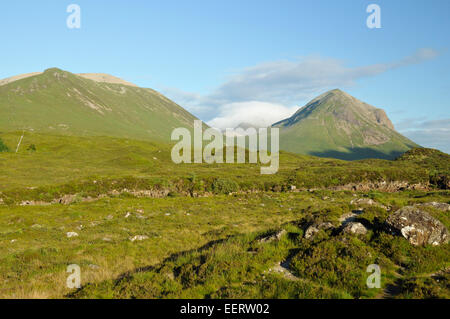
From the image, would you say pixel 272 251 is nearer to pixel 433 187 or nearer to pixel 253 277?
pixel 253 277

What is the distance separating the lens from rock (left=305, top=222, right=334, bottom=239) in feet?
50.6

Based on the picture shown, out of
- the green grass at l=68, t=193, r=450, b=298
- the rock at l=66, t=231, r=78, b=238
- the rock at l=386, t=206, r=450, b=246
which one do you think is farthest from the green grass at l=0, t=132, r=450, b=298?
the rock at l=66, t=231, r=78, b=238

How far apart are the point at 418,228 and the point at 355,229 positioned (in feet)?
9.06

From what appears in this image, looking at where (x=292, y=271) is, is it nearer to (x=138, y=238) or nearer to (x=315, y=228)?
(x=315, y=228)

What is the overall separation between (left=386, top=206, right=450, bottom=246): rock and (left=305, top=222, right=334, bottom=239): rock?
10.3ft

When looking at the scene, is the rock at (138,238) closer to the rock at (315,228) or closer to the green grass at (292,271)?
the green grass at (292,271)

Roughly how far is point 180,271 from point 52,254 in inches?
405

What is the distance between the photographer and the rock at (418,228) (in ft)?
42.2

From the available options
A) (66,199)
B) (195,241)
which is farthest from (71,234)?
(66,199)

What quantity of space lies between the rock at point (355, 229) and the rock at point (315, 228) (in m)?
1.13

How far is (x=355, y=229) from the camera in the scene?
14531 millimetres

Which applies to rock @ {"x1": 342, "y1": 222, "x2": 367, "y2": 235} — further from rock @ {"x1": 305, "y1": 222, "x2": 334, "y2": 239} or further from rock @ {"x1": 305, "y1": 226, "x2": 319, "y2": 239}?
rock @ {"x1": 305, "y1": 226, "x2": 319, "y2": 239}

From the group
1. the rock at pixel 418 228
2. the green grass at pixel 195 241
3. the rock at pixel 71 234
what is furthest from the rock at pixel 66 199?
the rock at pixel 418 228

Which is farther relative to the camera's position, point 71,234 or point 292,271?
point 71,234
